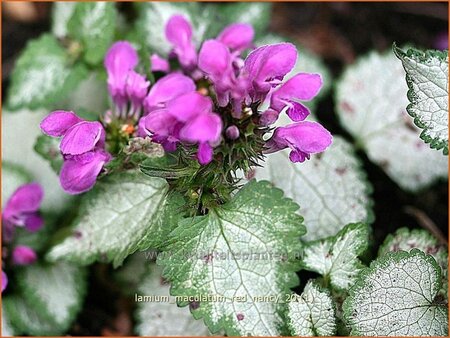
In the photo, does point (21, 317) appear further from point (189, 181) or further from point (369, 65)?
point (369, 65)

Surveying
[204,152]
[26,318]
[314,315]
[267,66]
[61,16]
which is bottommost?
[26,318]

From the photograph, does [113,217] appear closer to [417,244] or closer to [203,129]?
[203,129]

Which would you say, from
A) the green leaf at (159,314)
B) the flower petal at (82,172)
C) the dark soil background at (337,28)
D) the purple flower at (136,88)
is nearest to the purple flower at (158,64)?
the purple flower at (136,88)

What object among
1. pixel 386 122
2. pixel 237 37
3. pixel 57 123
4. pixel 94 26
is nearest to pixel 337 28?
pixel 386 122

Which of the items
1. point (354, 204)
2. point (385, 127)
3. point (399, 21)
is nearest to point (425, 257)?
point (354, 204)

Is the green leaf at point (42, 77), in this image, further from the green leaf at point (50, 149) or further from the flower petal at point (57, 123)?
the flower petal at point (57, 123)
